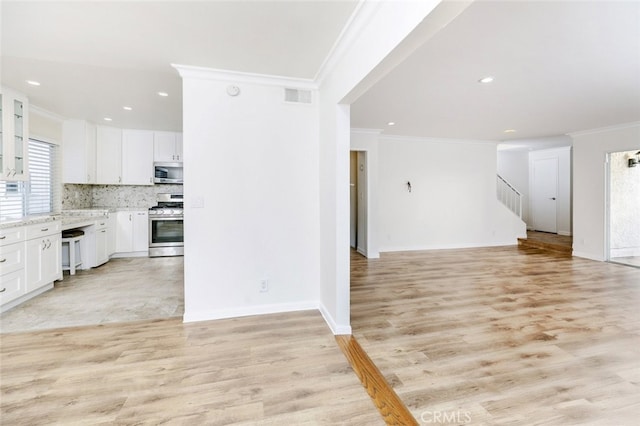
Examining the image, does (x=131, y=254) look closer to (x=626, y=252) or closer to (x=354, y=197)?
(x=354, y=197)

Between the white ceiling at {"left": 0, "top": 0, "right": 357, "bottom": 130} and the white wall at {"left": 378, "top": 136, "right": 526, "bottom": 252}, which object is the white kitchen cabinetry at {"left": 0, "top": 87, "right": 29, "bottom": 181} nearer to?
the white ceiling at {"left": 0, "top": 0, "right": 357, "bottom": 130}

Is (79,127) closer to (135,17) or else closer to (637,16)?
(135,17)

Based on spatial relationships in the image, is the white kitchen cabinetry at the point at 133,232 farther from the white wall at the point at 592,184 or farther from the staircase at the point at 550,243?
the white wall at the point at 592,184

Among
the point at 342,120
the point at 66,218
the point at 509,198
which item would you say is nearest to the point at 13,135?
the point at 66,218

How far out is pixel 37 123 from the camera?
4211 mm

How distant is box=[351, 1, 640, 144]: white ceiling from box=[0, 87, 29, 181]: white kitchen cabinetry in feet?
14.4

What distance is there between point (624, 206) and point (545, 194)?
111 inches

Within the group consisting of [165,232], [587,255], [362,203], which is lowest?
→ [587,255]

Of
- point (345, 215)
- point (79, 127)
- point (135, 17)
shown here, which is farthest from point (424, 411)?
point (79, 127)

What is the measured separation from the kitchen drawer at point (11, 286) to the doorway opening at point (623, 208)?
9.23m

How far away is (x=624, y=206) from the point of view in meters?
5.55

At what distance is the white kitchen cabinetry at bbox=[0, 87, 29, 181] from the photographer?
3.27 m

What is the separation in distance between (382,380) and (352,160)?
5192mm

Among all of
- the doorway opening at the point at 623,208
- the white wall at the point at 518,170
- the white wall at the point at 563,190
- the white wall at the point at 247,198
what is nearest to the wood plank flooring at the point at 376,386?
the white wall at the point at 247,198
